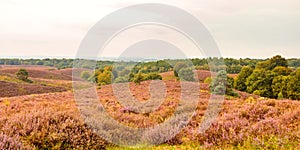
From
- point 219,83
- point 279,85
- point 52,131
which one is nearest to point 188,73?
point 52,131

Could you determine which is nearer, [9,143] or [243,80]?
[9,143]

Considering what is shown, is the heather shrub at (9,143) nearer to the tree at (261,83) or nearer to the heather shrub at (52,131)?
the heather shrub at (52,131)

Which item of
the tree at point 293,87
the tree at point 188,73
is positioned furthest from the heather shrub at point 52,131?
Answer: the tree at point 293,87

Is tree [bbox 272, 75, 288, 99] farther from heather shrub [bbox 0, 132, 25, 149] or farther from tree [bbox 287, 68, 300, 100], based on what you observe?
heather shrub [bbox 0, 132, 25, 149]

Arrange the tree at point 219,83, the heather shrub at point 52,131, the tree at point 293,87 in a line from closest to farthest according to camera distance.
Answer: the heather shrub at point 52,131 → the tree at point 219,83 → the tree at point 293,87

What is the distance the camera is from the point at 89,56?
29.3ft

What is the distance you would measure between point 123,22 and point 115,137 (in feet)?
12.3

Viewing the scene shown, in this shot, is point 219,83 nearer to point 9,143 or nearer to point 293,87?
point 293,87

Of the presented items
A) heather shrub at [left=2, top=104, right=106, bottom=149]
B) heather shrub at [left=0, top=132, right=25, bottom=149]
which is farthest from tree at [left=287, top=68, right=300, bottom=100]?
heather shrub at [left=0, top=132, right=25, bottom=149]

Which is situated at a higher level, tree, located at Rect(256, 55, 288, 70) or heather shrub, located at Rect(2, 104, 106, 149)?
tree, located at Rect(256, 55, 288, 70)

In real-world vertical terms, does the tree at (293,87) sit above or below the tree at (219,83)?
below

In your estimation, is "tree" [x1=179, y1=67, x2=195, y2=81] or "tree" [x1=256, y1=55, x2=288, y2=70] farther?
"tree" [x1=256, y1=55, x2=288, y2=70]

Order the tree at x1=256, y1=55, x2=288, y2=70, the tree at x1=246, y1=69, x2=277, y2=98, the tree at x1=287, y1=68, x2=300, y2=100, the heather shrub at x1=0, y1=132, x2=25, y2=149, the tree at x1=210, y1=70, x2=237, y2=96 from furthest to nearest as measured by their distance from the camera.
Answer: the tree at x1=256, y1=55, x2=288, y2=70 < the tree at x1=246, y1=69, x2=277, y2=98 < the tree at x1=287, y1=68, x2=300, y2=100 < the tree at x1=210, y1=70, x2=237, y2=96 < the heather shrub at x1=0, y1=132, x2=25, y2=149

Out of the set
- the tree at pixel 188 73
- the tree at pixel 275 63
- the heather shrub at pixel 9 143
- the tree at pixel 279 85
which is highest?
the tree at pixel 275 63
